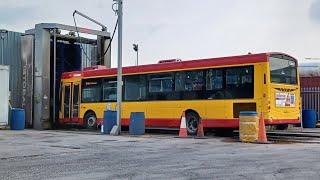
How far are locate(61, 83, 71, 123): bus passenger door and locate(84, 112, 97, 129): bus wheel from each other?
157 centimetres

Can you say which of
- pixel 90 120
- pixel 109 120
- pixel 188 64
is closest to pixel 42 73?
pixel 90 120

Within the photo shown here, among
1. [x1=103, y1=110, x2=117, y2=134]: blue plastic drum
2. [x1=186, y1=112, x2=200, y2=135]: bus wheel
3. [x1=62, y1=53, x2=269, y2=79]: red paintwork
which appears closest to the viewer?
[x1=62, y1=53, x2=269, y2=79]: red paintwork

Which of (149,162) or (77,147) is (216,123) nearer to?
(77,147)

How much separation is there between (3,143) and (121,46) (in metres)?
7.27

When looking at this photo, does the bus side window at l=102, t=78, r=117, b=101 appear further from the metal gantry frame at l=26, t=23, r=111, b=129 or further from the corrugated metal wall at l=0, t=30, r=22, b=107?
the corrugated metal wall at l=0, t=30, r=22, b=107

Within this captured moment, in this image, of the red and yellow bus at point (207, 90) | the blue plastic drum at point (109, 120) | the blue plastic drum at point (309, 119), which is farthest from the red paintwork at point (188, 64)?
the blue plastic drum at point (309, 119)

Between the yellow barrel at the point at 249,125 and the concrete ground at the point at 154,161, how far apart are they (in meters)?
1.24

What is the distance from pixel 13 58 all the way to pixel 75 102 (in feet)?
15.0

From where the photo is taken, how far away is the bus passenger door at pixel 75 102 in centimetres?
2805

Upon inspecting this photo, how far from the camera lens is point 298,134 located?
2109 cm

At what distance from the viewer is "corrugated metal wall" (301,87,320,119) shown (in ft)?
95.8

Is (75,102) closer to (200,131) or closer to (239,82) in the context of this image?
(200,131)

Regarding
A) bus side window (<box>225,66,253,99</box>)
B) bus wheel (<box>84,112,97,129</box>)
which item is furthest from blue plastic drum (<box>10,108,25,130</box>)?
bus side window (<box>225,66,253,99</box>)

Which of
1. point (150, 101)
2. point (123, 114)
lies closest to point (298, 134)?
point (150, 101)
